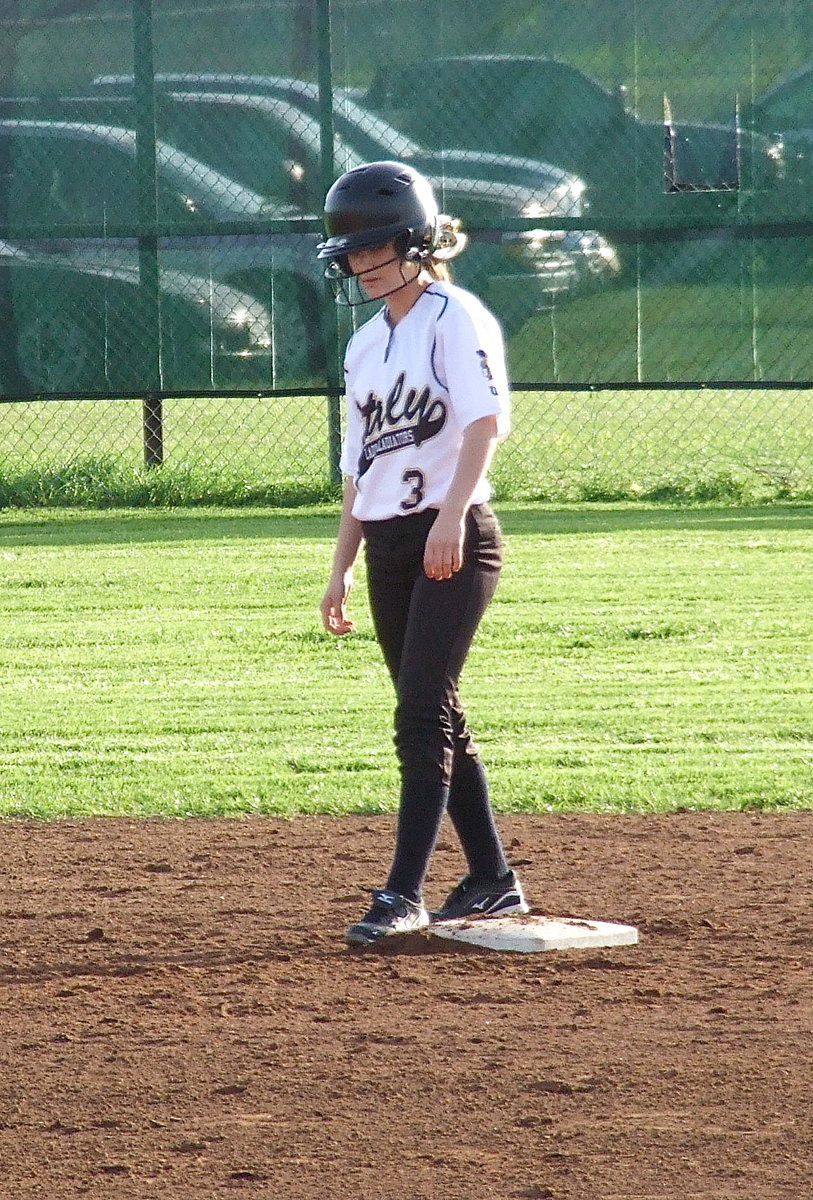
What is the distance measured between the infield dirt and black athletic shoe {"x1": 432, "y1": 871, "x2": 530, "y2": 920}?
6.8 inches

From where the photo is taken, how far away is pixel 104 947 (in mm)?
Answer: 4645

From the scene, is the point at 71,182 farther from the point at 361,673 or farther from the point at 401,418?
the point at 401,418

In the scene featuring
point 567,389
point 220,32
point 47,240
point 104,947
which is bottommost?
point 104,947

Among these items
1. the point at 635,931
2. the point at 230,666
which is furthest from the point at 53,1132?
the point at 230,666

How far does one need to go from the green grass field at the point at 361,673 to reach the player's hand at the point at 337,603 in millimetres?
Answer: 1467

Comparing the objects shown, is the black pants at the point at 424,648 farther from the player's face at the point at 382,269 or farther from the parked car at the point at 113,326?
the parked car at the point at 113,326

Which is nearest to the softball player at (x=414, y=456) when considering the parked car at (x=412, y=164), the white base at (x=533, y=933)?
the white base at (x=533, y=933)

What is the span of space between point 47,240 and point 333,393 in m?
2.28

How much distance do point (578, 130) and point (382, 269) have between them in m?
8.63

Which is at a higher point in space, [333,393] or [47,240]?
[47,240]

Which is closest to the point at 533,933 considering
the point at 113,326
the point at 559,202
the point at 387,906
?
the point at 387,906

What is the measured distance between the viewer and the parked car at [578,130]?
12.6 m

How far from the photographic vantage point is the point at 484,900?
4.70 metres

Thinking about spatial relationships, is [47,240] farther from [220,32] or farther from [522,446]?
[522,446]
